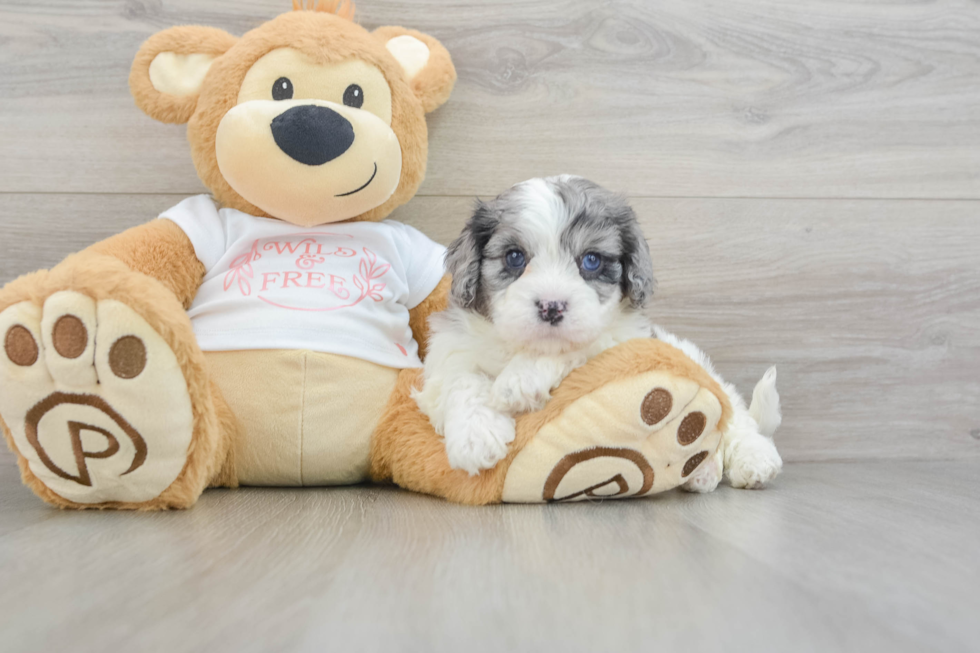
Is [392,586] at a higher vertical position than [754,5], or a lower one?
lower

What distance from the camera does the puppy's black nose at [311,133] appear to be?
1354 millimetres

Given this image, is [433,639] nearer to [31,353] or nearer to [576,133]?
[31,353]

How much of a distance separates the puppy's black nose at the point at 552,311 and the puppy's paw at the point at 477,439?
196 millimetres

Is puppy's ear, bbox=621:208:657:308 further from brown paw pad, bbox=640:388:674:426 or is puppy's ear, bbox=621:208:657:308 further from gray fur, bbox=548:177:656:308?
brown paw pad, bbox=640:388:674:426

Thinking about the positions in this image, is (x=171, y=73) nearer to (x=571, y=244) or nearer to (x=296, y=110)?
(x=296, y=110)

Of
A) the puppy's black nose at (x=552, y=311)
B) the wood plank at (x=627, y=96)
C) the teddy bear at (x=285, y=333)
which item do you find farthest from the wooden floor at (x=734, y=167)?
the puppy's black nose at (x=552, y=311)

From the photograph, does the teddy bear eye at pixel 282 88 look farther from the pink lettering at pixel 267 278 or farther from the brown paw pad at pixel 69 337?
the brown paw pad at pixel 69 337

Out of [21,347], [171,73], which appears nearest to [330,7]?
[171,73]

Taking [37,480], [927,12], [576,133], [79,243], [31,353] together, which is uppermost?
[927,12]

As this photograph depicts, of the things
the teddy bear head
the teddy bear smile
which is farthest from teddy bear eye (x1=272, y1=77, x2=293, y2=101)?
the teddy bear smile

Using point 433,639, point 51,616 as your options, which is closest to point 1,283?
point 51,616

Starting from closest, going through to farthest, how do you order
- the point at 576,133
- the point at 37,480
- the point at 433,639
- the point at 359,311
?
the point at 433,639 < the point at 37,480 < the point at 359,311 < the point at 576,133

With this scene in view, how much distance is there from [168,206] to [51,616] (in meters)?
1.32

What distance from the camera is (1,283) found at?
69.1 inches
